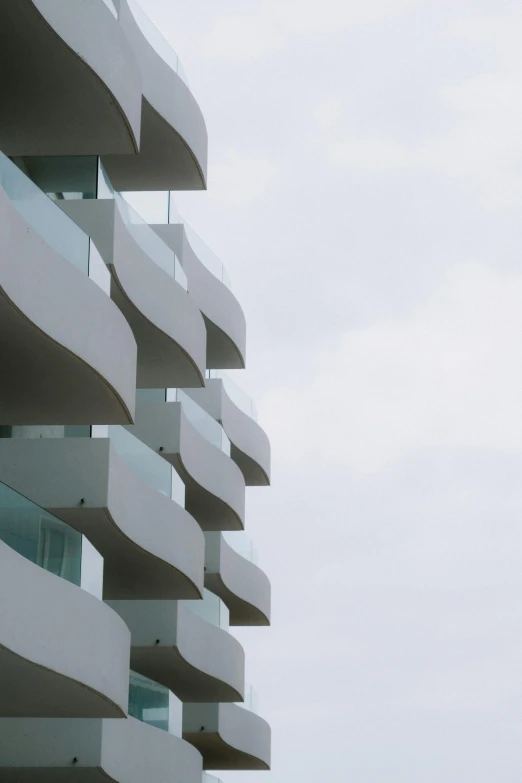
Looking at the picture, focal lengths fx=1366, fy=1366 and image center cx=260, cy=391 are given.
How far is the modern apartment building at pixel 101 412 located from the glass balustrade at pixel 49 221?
1.0 inches

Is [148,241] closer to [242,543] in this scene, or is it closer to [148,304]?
[148,304]

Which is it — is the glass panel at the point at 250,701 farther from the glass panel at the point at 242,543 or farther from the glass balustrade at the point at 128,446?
the glass balustrade at the point at 128,446

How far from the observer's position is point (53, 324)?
44.4 feet

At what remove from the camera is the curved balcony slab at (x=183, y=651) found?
22.3 metres

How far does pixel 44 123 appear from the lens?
16.4 metres

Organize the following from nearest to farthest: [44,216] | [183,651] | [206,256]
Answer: [44,216], [183,651], [206,256]


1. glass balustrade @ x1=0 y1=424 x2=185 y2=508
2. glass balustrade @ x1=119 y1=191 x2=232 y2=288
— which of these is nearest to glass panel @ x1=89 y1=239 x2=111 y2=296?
glass balustrade @ x1=0 y1=424 x2=185 y2=508

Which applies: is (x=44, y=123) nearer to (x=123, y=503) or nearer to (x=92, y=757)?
(x=123, y=503)

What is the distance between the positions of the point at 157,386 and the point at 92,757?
26.1ft

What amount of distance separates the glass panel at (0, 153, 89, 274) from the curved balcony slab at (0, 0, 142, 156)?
1.74m

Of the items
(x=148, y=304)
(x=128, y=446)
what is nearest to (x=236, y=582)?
(x=148, y=304)

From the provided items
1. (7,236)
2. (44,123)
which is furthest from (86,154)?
(7,236)

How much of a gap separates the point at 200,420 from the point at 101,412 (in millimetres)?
9225

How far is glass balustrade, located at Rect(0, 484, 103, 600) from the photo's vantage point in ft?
43.3
